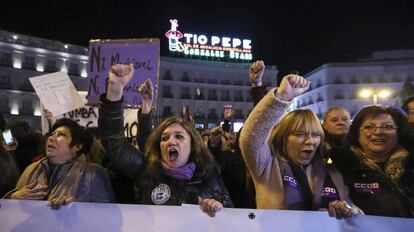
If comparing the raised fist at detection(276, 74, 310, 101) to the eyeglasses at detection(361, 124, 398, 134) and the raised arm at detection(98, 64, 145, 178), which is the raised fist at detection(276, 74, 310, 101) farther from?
the raised arm at detection(98, 64, 145, 178)

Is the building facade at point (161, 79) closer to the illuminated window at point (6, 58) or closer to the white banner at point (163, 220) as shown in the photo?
the illuminated window at point (6, 58)

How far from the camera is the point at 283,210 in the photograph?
2391 millimetres

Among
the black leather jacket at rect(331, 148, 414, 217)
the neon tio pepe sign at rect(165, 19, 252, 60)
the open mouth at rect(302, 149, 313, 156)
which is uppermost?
the neon tio pepe sign at rect(165, 19, 252, 60)

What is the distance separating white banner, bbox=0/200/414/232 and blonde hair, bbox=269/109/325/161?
1.54ft

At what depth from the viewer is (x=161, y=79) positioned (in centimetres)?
5819

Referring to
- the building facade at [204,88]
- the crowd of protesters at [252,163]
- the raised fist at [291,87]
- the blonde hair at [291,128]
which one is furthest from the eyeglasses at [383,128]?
the building facade at [204,88]

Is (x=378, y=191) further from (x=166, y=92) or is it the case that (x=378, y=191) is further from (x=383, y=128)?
(x=166, y=92)

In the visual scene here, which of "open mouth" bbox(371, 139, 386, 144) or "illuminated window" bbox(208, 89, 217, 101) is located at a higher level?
"illuminated window" bbox(208, 89, 217, 101)

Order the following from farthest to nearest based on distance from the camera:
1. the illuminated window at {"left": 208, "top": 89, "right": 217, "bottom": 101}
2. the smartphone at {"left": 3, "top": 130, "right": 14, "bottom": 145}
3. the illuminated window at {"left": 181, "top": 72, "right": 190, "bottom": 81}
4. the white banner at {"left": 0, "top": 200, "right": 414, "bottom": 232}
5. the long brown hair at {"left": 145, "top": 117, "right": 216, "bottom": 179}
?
the illuminated window at {"left": 208, "top": 89, "right": 217, "bottom": 101} → the illuminated window at {"left": 181, "top": 72, "right": 190, "bottom": 81} → the smartphone at {"left": 3, "top": 130, "right": 14, "bottom": 145} → the long brown hair at {"left": 145, "top": 117, "right": 216, "bottom": 179} → the white banner at {"left": 0, "top": 200, "right": 414, "bottom": 232}

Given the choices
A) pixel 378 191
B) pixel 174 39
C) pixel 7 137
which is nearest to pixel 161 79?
pixel 174 39

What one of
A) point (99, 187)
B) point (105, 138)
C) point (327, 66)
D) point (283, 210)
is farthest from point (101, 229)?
point (327, 66)

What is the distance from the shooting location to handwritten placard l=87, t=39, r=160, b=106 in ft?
14.2

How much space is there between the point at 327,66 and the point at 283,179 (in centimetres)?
5815

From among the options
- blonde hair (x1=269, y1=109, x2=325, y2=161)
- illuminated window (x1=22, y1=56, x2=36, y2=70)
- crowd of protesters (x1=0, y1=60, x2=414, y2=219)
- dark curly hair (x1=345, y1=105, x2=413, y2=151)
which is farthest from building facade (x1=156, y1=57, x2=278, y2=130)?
blonde hair (x1=269, y1=109, x2=325, y2=161)
